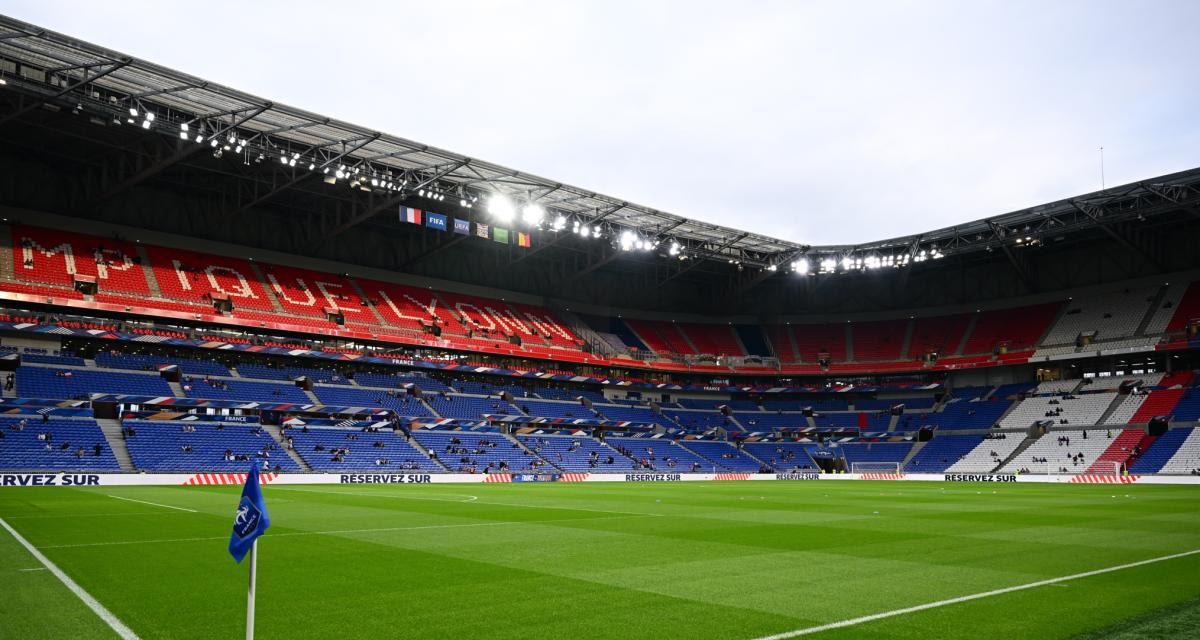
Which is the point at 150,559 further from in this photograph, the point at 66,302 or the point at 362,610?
the point at 66,302

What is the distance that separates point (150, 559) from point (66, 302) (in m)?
47.1

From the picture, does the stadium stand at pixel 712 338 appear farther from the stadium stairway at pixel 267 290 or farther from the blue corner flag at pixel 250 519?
the blue corner flag at pixel 250 519

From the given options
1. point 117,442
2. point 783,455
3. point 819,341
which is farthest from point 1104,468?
point 117,442

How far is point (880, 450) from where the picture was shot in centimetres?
8050

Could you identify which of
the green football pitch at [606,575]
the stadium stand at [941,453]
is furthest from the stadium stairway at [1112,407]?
the green football pitch at [606,575]

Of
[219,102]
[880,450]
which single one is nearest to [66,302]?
[219,102]

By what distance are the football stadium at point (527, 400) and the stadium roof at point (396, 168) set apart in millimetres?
310

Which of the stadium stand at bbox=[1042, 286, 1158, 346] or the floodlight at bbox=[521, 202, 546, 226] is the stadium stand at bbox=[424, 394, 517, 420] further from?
the stadium stand at bbox=[1042, 286, 1158, 346]

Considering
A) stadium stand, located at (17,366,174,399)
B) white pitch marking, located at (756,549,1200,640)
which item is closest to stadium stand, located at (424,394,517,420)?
stadium stand, located at (17,366,174,399)

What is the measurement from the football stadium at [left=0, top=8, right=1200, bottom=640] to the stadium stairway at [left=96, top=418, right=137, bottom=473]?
32 centimetres

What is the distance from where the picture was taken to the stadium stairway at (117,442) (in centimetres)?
4716

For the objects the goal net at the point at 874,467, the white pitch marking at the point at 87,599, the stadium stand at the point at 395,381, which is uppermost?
the stadium stand at the point at 395,381

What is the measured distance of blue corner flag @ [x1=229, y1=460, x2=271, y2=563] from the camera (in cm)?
709

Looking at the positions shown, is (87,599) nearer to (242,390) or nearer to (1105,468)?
(242,390)
